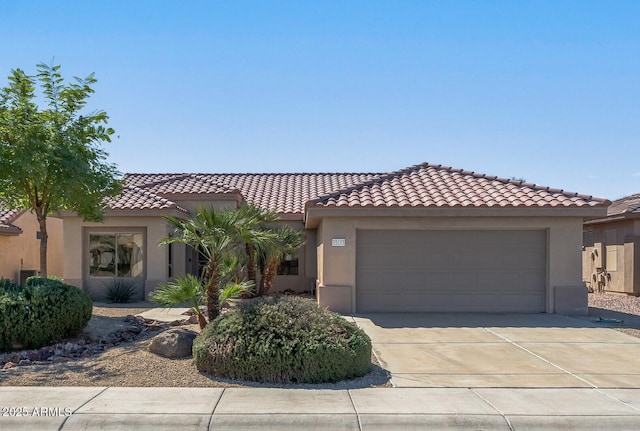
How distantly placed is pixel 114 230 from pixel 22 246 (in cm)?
690

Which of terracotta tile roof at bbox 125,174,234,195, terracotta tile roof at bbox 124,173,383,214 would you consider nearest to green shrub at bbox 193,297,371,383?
terracotta tile roof at bbox 124,173,383,214

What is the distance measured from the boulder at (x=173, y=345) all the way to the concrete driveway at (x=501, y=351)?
10.6 ft

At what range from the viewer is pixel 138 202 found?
58.1 ft

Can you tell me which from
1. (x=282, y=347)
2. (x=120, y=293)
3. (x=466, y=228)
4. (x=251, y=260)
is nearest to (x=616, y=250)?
(x=466, y=228)

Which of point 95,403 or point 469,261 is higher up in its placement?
point 469,261

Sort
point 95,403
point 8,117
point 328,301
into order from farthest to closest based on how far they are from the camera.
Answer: point 328,301 < point 8,117 < point 95,403

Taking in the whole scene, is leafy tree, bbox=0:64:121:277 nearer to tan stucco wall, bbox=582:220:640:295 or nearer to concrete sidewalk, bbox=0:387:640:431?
concrete sidewalk, bbox=0:387:640:431

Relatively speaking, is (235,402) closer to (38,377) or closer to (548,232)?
(38,377)

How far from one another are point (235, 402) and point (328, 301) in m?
7.49

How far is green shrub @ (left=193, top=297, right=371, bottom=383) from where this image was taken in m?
7.25

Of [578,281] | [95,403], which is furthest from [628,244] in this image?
[95,403]

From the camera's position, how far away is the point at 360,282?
13.9m

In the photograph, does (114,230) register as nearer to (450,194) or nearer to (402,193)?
(402,193)

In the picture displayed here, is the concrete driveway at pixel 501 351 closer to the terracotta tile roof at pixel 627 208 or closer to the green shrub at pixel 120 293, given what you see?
the terracotta tile roof at pixel 627 208
